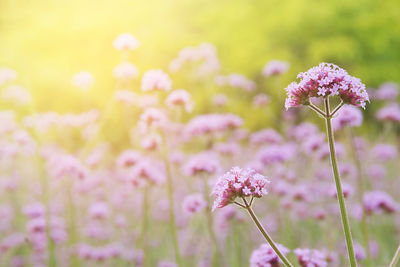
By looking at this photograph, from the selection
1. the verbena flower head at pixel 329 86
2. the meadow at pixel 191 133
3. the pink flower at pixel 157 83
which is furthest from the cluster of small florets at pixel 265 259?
the pink flower at pixel 157 83

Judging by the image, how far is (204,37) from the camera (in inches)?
551

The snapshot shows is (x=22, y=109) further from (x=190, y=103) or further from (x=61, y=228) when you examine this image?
(x=190, y=103)

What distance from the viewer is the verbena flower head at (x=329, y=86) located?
155 centimetres

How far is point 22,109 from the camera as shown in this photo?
13.2m

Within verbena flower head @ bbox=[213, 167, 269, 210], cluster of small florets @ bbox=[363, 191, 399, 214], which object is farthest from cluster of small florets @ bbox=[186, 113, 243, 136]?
verbena flower head @ bbox=[213, 167, 269, 210]

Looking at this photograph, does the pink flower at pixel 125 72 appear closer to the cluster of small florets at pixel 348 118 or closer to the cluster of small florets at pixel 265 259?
the cluster of small florets at pixel 348 118

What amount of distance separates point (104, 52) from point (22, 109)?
2.90 metres

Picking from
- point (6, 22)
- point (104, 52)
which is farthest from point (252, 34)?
point (6, 22)

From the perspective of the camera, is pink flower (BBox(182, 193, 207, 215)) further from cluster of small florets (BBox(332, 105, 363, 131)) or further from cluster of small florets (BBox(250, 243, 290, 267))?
cluster of small florets (BBox(250, 243, 290, 267))

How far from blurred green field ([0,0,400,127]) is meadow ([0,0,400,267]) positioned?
0.05m

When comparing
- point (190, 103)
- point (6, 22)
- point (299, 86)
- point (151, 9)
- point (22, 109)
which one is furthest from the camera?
point (151, 9)

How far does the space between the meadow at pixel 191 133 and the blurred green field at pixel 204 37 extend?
52 mm

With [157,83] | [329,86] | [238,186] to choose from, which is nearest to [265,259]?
[238,186]

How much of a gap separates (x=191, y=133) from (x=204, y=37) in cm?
1009
